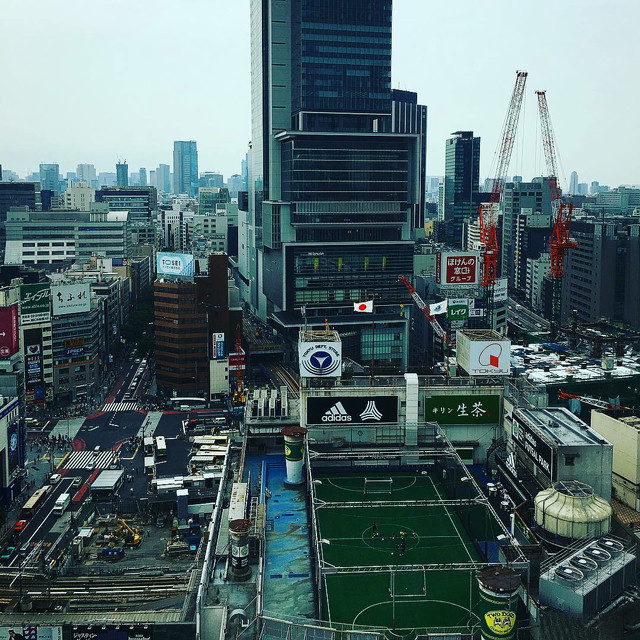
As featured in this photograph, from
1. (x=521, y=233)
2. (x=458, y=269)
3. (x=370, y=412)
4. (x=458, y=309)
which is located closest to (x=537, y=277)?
(x=521, y=233)

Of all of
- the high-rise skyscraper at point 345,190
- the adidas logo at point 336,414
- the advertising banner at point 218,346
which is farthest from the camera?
the high-rise skyscraper at point 345,190

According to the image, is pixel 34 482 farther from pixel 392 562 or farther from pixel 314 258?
pixel 314 258

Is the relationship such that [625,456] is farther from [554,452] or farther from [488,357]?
[554,452]

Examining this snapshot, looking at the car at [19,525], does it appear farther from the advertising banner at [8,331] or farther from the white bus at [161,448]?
the advertising banner at [8,331]

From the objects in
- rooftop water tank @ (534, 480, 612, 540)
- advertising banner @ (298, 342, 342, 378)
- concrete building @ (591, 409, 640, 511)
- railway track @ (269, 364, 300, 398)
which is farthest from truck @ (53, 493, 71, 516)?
concrete building @ (591, 409, 640, 511)

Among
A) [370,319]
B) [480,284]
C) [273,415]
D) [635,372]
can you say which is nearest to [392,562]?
[273,415]

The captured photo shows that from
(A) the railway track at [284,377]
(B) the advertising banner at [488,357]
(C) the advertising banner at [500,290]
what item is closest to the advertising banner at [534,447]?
Result: (B) the advertising banner at [488,357]

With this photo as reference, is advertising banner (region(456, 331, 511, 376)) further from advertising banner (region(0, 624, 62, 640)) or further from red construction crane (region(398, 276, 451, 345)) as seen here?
red construction crane (region(398, 276, 451, 345))
